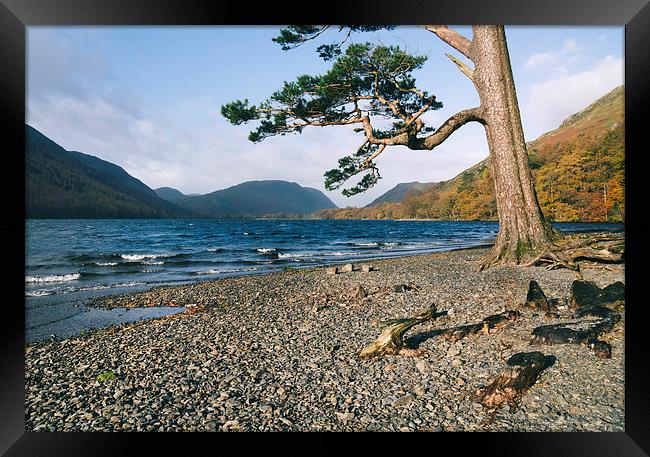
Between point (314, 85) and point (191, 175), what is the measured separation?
122 inches

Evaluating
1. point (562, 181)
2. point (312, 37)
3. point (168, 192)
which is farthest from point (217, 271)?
point (562, 181)

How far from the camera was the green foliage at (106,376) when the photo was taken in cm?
345

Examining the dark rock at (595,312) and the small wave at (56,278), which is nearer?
the dark rock at (595,312)

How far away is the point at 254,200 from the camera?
1205cm

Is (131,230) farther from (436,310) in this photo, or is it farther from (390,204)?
(436,310)

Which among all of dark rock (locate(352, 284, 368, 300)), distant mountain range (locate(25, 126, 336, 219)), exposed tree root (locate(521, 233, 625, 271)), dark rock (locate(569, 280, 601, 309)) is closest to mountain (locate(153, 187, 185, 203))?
distant mountain range (locate(25, 126, 336, 219))

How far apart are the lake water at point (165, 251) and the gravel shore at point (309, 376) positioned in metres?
1.29

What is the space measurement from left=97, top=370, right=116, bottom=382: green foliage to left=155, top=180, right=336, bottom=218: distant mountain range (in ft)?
19.2

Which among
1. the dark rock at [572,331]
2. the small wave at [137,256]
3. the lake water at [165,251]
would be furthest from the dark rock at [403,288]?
the small wave at [137,256]

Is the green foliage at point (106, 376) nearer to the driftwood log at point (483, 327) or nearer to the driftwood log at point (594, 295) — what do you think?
the driftwood log at point (483, 327)

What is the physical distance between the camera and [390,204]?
8.66 metres
